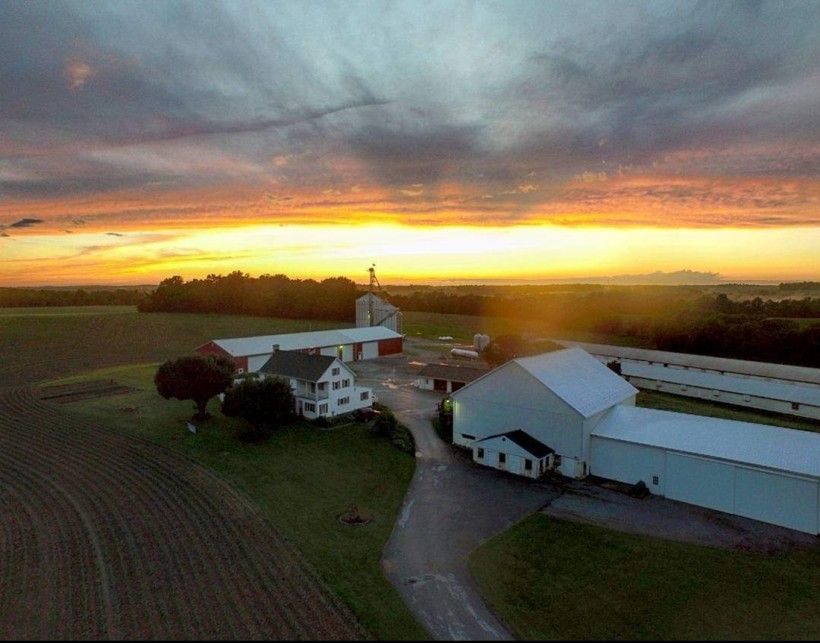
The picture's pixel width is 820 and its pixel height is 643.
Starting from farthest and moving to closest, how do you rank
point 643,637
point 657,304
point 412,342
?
point 657,304
point 412,342
point 643,637

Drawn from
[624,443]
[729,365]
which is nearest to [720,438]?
[624,443]

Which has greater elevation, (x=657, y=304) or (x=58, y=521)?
(x=657, y=304)

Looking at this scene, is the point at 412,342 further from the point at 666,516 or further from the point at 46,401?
the point at 666,516

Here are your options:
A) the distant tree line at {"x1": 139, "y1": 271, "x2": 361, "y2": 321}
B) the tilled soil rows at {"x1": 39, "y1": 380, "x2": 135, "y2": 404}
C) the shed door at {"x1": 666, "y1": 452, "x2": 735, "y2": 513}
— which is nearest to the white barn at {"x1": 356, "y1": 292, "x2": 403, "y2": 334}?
the distant tree line at {"x1": 139, "y1": 271, "x2": 361, "y2": 321}

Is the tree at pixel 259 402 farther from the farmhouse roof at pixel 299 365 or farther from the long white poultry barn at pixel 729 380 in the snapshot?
the long white poultry barn at pixel 729 380

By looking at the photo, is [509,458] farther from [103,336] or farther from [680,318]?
[103,336]

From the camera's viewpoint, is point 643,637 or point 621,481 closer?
point 643,637

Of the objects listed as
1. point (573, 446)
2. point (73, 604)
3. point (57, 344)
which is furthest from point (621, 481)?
point (57, 344)
